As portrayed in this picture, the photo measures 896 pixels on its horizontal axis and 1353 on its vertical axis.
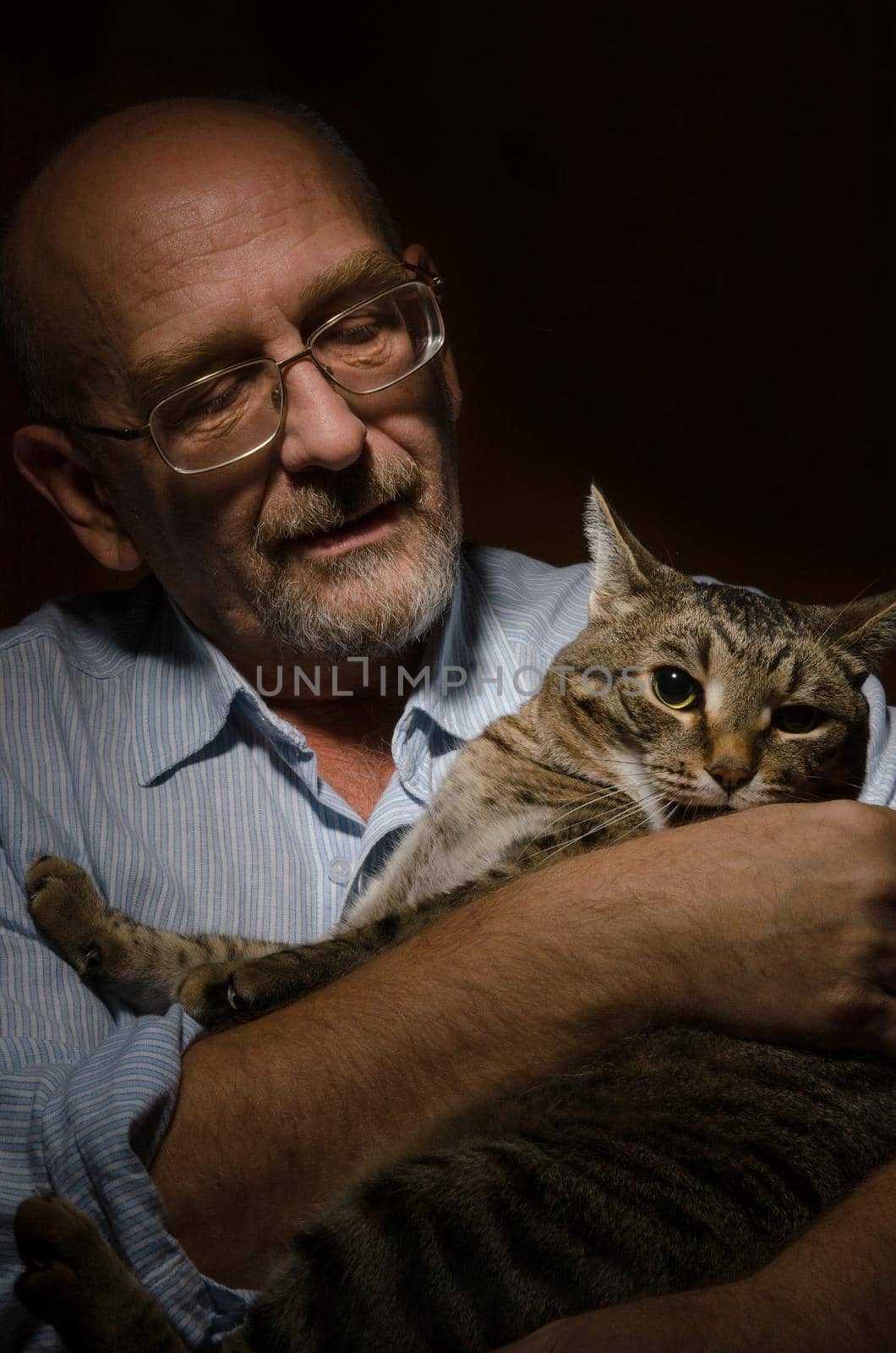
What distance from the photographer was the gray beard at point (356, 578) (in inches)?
48.1

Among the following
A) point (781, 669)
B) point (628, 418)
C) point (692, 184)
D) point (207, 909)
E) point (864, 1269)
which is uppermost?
point (692, 184)

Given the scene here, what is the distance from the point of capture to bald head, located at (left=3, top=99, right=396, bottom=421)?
1211 mm

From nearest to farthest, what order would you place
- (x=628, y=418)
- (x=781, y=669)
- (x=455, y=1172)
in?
(x=455, y=1172), (x=781, y=669), (x=628, y=418)

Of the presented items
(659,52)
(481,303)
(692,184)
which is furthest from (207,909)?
(659,52)

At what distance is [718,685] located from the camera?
3.89ft

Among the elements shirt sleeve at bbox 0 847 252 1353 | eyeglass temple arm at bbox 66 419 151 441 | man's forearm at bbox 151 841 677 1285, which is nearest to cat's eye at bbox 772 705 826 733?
A: man's forearm at bbox 151 841 677 1285

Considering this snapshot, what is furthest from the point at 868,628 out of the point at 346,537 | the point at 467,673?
the point at 346,537

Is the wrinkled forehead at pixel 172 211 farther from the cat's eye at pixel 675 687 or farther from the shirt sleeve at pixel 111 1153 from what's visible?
the shirt sleeve at pixel 111 1153

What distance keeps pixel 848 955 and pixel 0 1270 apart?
0.84 metres

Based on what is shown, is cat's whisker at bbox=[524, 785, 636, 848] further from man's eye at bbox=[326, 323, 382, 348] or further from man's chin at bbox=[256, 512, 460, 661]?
man's eye at bbox=[326, 323, 382, 348]

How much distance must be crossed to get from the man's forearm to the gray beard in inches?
16.0

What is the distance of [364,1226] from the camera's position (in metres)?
0.89

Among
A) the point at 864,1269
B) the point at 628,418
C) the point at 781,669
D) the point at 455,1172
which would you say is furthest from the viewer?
the point at 628,418

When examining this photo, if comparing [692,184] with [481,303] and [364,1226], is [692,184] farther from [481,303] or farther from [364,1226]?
[364,1226]
